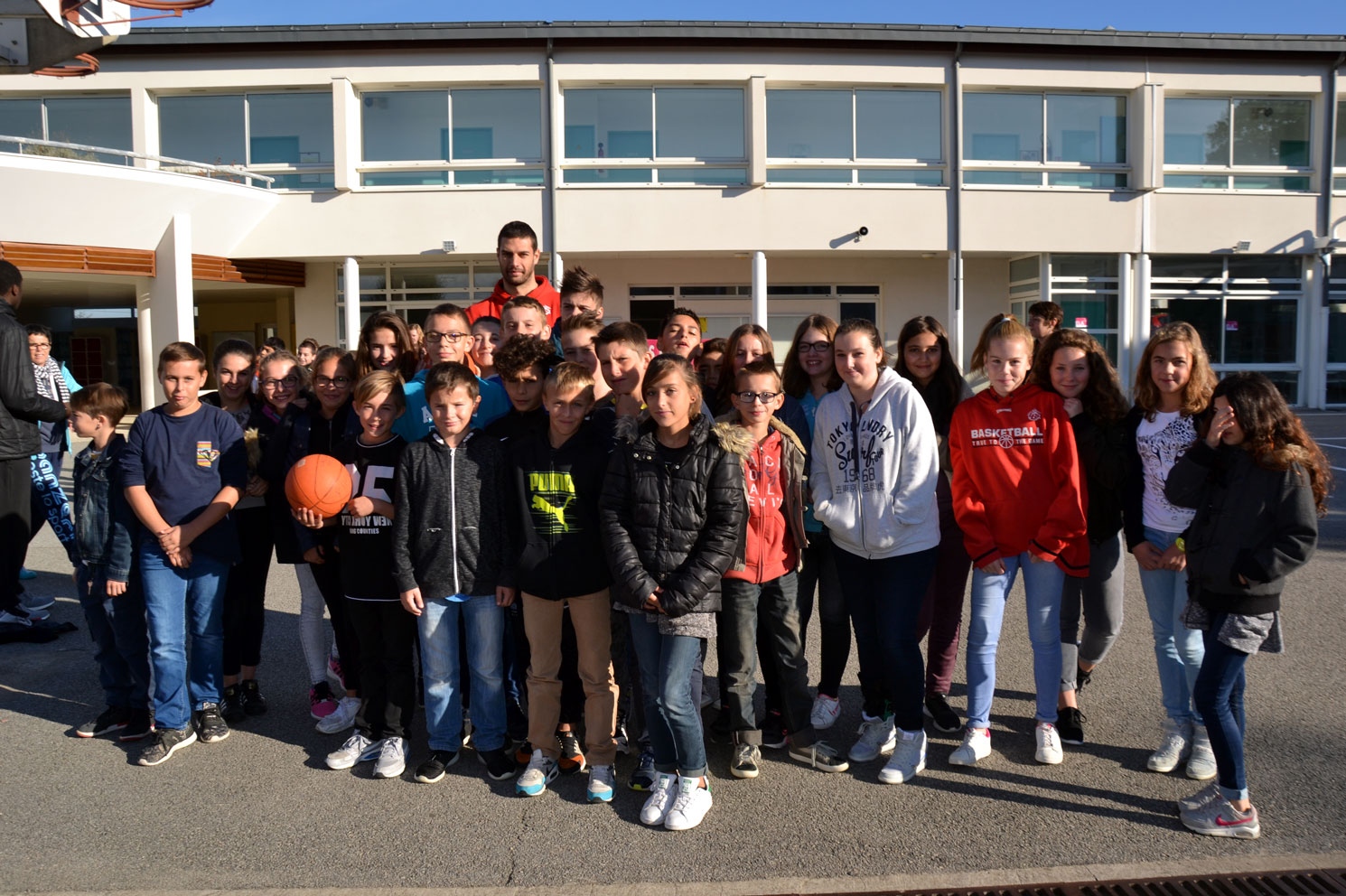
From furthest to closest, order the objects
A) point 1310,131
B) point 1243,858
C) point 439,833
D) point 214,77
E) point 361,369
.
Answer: point 1310,131
point 214,77
point 361,369
point 439,833
point 1243,858

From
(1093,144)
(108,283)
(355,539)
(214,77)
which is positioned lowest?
(355,539)

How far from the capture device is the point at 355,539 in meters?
4.38

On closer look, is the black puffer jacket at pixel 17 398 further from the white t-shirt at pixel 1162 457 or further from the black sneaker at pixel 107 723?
the white t-shirt at pixel 1162 457

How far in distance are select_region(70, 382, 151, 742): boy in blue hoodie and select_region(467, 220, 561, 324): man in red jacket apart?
197 cm

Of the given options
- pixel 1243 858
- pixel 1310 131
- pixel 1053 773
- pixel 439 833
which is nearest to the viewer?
pixel 1243 858

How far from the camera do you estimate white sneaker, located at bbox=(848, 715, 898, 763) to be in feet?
14.1

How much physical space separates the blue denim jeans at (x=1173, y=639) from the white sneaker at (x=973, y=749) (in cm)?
82

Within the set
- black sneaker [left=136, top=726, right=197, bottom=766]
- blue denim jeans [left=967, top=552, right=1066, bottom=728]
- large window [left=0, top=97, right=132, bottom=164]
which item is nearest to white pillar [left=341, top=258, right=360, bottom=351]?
large window [left=0, top=97, right=132, bottom=164]

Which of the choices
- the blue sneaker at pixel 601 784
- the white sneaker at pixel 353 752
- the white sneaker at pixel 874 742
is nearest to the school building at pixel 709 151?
the white sneaker at pixel 353 752

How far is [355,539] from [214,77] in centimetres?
1811

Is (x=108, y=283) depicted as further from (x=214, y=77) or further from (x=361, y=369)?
(x=361, y=369)

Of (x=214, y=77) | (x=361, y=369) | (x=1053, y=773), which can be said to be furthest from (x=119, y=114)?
(x=1053, y=773)

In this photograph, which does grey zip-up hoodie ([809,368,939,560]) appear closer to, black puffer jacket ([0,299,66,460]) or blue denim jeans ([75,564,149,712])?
blue denim jeans ([75,564,149,712])

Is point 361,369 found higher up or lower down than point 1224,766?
higher up
